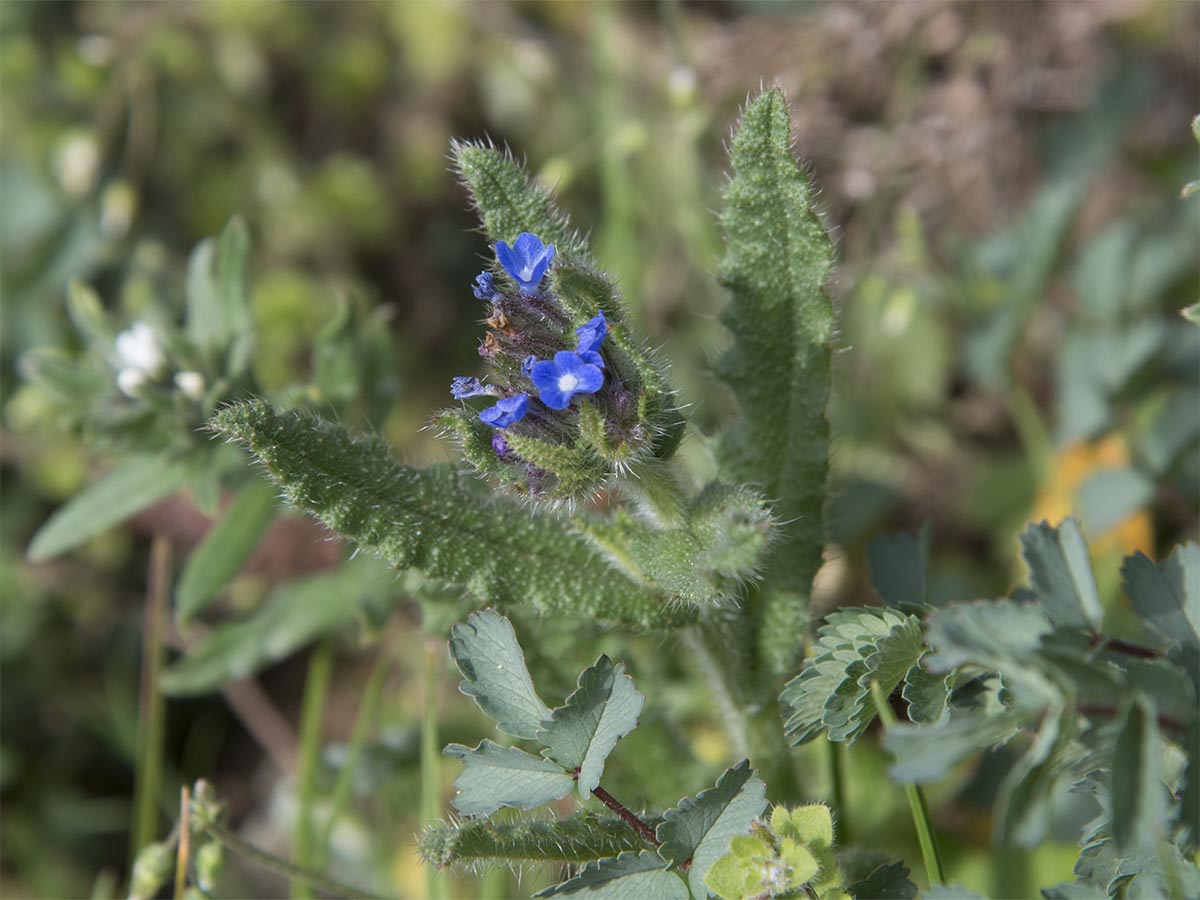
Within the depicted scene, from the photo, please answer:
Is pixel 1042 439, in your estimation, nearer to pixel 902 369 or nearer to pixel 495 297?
pixel 902 369

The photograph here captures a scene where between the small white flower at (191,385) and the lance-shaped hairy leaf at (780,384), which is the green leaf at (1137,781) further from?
the small white flower at (191,385)

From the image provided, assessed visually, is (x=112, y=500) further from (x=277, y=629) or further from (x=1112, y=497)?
(x=1112, y=497)

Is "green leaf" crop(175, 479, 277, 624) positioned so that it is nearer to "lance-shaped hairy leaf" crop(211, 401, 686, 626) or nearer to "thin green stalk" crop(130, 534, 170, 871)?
"thin green stalk" crop(130, 534, 170, 871)

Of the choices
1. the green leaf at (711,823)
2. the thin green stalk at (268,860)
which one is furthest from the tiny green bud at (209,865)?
the green leaf at (711,823)

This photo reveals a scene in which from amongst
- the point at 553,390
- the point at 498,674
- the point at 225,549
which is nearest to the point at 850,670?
the point at 498,674

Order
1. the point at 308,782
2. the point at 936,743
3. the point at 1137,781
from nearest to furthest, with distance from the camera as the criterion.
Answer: the point at 1137,781
the point at 936,743
the point at 308,782

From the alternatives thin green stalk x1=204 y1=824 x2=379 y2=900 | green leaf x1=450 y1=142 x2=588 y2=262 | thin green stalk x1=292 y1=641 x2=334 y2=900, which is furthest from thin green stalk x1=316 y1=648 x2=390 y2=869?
green leaf x1=450 y1=142 x2=588 y2=262

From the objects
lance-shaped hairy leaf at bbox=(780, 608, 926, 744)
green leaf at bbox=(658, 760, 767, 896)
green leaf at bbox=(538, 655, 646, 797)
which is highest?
lance-shaped hairy leaf at bbox=(780, 608, 926, 744)
